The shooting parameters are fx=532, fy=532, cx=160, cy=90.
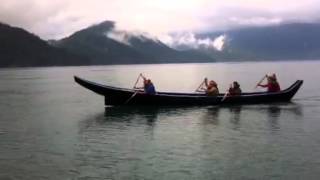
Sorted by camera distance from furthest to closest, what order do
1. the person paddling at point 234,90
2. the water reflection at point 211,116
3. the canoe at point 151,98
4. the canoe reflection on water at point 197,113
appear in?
the person paddling at point 234,90 → the canoe at point 151,98 → the canoe reflection on water at point 197,113 → the water reflection at point 211,116

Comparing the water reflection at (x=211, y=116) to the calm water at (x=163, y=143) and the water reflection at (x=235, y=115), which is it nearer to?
the calm water at (x=163, y=143)

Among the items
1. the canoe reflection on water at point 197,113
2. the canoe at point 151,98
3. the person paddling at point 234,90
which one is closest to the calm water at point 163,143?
the canoe reflection on water at point 197,113

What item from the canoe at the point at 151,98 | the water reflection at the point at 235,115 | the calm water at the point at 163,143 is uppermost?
the canoe at the point at 151,98

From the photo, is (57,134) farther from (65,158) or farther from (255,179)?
(255,179)

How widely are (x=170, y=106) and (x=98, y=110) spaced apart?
6351mm

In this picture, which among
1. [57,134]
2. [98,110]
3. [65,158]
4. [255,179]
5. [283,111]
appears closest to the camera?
[255,179]

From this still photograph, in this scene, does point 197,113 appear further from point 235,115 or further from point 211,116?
point 235,115

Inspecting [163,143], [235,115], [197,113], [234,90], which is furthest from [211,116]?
[163,143]

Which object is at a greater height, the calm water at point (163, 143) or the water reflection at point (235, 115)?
the water reflection at point (235, 115)

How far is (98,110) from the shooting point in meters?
44.4

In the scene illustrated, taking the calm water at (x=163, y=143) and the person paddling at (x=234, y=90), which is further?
the person paddling at (x=234, y=90)

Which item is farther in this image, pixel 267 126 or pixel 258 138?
pixel 267 126

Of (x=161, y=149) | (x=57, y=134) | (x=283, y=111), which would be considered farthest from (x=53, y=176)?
(x=283, y=111)

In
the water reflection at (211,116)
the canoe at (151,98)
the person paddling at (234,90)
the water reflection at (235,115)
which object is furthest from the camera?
the person paddling at (234,90)
